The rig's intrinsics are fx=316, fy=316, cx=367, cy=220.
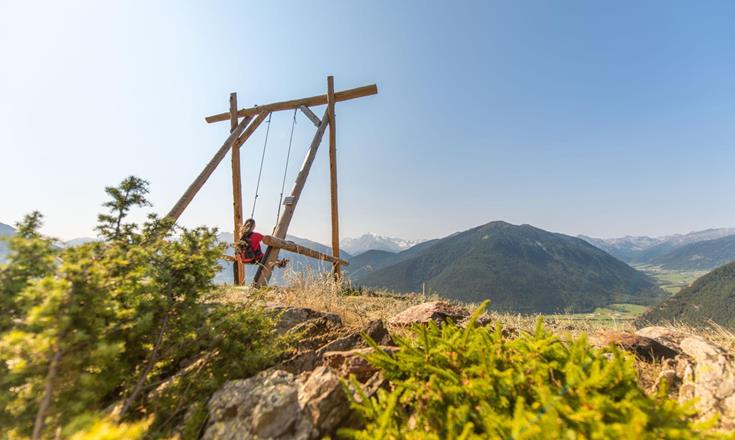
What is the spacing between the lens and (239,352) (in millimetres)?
2303

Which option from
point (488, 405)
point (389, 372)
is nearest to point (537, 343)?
point (488, 405)

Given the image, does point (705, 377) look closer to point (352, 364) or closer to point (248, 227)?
point (352, 364)

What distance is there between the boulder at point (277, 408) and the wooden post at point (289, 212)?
144 inches

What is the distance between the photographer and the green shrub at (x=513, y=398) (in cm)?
130

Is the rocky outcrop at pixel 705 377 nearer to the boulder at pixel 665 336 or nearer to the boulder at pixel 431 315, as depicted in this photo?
the boulder at pixel 665 336

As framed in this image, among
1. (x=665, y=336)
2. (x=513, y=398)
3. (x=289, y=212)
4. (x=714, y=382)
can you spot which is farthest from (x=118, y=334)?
(x=289, y=212)

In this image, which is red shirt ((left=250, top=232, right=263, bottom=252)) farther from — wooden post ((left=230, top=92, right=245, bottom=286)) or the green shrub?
the green shrub

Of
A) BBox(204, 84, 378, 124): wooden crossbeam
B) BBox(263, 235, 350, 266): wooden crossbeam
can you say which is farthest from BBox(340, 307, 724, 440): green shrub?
BBox(204, 84, 378, 124): wooden crossbeam

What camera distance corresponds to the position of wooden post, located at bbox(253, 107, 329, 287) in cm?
657

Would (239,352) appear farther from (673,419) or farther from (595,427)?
(673,419)

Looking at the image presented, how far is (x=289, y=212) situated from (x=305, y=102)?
3952 mm

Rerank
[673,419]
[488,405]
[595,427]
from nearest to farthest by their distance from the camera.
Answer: [595,427], [673,419], [488,405]

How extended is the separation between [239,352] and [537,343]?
2.01m

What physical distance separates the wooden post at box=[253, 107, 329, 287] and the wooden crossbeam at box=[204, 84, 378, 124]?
2.18 ft
